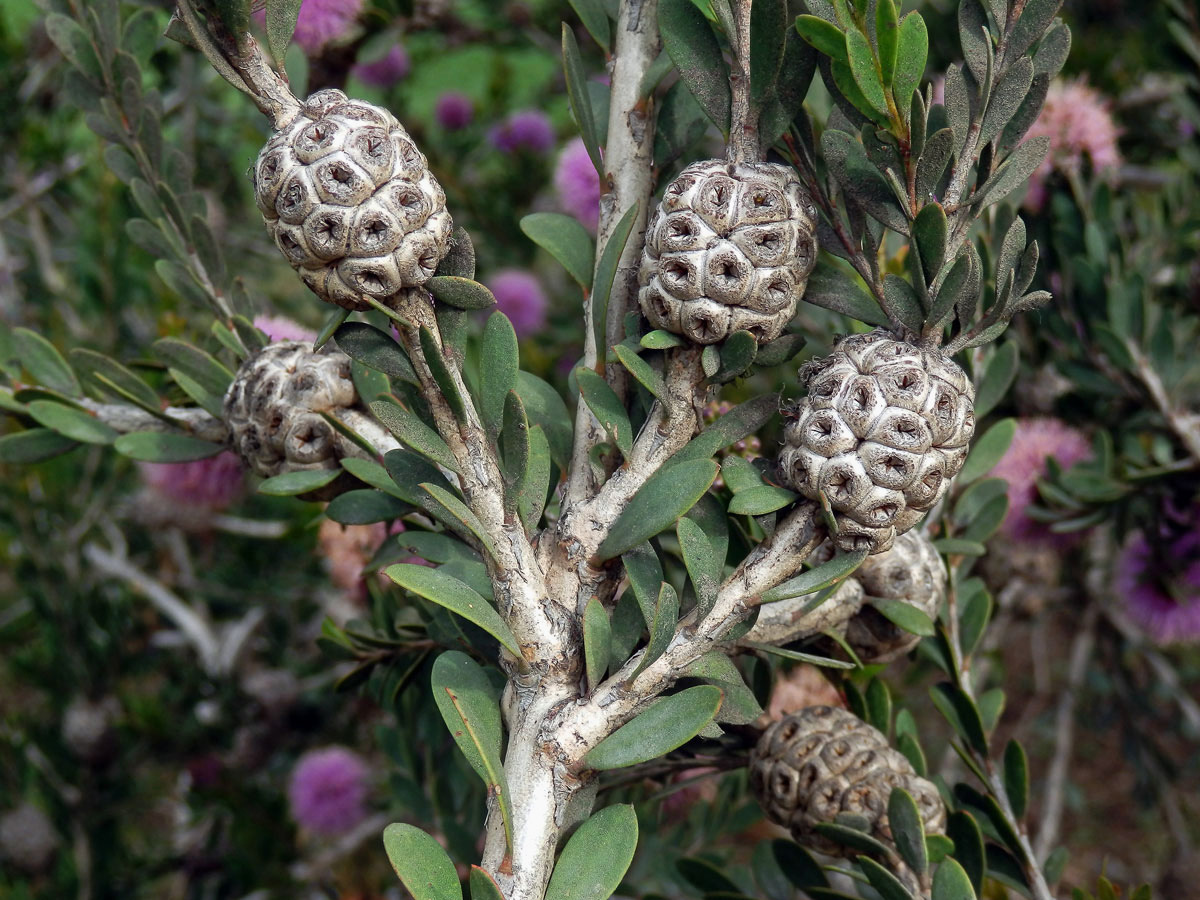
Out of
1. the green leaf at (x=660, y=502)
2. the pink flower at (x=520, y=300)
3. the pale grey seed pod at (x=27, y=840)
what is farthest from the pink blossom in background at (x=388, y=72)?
the green leaf at (x=660, y=502)

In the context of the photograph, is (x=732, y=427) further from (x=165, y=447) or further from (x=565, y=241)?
(x=165, y=447)

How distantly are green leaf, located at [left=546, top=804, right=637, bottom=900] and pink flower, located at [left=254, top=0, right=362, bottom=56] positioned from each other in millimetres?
1171

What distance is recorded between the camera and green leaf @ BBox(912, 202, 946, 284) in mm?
648

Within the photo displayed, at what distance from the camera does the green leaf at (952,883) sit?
0.74 metres

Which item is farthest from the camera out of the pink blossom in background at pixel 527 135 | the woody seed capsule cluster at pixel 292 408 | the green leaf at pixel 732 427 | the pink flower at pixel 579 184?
the pink blossom in background at pixel 527 135

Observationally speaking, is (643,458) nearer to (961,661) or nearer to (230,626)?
(961,661)

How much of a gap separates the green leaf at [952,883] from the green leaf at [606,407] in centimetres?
40

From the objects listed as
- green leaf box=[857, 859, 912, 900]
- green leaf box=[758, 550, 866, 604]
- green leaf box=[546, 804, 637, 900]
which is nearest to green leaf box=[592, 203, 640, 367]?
green leaf box=[758, 550, 866, 604]

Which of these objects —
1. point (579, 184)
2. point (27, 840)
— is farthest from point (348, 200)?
point (27, 840)

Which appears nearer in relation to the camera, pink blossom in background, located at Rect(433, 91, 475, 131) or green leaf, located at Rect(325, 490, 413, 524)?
green leaf, located at Rect(325, 490, 413, 524)

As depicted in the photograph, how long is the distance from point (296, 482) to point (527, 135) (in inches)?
87.5

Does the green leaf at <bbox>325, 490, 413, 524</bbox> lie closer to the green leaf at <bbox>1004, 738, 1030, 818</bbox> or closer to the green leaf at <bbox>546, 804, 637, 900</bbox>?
the green leaf at <bbox>546, 804, 637, 900</bbox>

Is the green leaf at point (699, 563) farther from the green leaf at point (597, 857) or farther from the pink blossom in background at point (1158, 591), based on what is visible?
the pink blossom in background at point (1158, 591)

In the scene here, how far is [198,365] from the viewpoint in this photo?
97 centimetres
